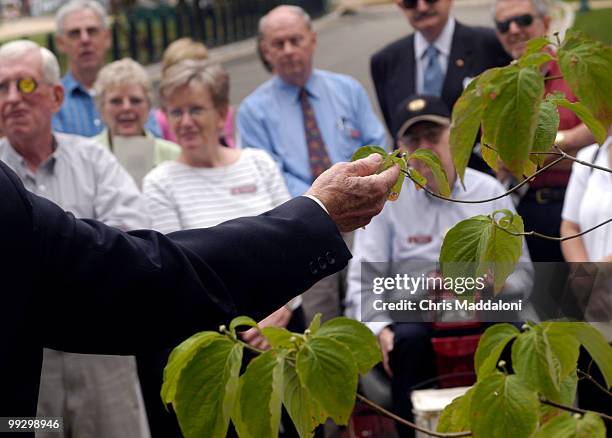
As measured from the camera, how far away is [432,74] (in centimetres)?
730

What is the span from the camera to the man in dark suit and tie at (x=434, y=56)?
7188 mm

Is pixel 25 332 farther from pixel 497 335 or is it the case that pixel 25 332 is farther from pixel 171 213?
pixel 171 213

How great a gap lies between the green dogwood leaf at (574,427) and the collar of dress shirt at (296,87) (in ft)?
17.6

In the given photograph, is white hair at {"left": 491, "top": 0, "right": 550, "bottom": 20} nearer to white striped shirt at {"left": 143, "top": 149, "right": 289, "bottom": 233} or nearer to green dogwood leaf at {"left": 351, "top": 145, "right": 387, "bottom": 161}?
white striped shirt at {"left": 143, "top": 149, "right": 289, "bottom": 233}

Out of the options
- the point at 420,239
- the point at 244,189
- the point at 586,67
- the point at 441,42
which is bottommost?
the point at 420,239

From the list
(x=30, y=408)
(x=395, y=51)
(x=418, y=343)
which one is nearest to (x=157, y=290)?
(x=30, y=408)

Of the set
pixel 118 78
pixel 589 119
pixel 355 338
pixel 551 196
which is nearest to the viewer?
pixel 355 338

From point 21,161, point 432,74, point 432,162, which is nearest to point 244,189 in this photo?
point 21,161

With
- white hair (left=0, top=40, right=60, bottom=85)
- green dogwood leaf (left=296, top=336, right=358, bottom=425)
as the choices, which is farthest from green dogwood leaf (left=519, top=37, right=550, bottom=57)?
white hair (left=0, top=40, right=60, bottom=85)

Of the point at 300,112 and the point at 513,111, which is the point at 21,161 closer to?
the point at 300,112

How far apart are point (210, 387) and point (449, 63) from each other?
17.7 ft

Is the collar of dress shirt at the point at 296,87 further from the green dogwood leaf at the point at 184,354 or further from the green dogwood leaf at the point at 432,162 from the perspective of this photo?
the green dogwood leaf at the point at 184,354

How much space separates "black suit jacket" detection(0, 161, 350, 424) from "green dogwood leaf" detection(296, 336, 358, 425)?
708 mm

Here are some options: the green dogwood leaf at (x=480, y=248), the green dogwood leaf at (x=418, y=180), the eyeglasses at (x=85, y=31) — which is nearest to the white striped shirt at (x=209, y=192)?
the eyeglasses at (x=85, y=31)
